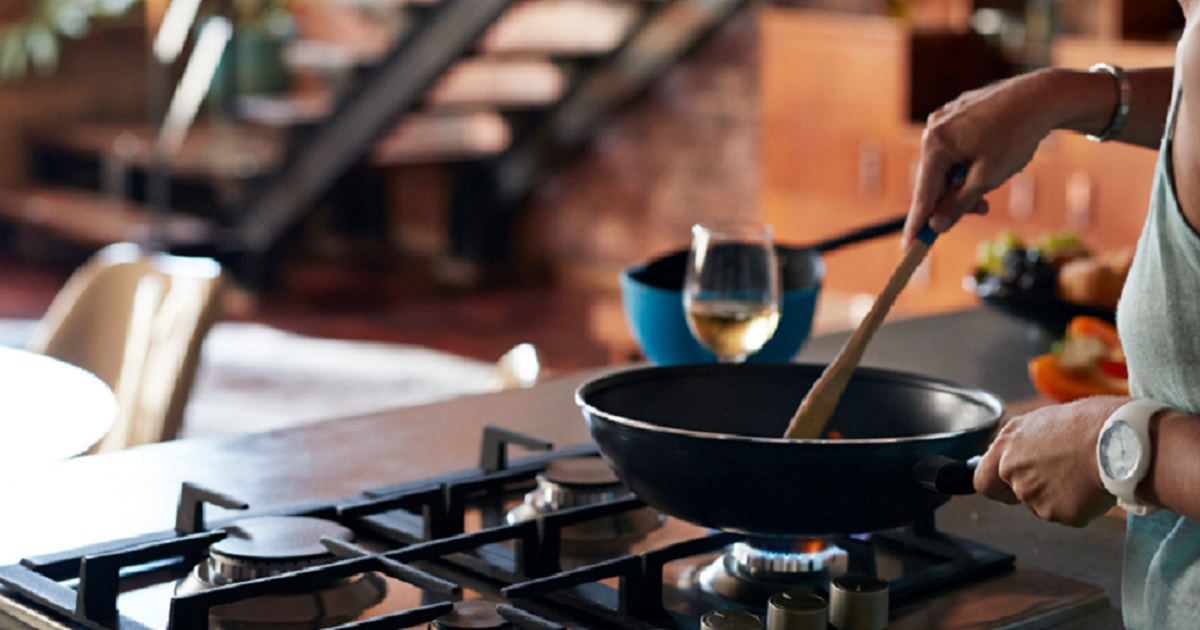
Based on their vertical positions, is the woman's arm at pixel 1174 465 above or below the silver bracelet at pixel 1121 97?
below

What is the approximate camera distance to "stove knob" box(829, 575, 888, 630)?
97cm

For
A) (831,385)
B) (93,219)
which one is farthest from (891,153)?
(831,385)

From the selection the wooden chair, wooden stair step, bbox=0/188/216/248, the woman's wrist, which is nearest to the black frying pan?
the woman's wrist

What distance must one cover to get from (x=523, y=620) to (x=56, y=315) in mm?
1852

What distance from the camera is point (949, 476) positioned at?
0.97 meters

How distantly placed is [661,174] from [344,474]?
590 cm

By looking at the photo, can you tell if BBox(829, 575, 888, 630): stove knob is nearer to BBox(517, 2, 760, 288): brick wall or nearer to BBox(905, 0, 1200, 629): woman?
BBox(905, 0, 1200, 629): woman

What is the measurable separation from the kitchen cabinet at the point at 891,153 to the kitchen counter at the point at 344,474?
3.25 m

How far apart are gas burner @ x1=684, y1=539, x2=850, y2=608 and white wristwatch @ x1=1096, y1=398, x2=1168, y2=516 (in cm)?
25

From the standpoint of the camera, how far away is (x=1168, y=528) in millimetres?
989

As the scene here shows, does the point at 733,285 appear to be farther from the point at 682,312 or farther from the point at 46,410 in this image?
the point at 46,410

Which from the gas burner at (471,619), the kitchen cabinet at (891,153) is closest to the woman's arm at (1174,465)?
the gas burner at (471,619)

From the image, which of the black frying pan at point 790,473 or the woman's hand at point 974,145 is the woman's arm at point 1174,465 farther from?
the woman's hand at point 974,145

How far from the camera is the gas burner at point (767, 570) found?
3.52ft
